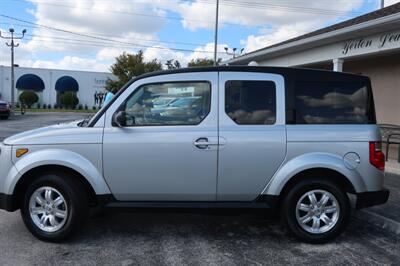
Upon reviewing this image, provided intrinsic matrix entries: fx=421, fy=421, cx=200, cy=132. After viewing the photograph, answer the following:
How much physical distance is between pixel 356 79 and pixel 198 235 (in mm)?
2613

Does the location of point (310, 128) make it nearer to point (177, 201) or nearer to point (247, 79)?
point (247, 79)

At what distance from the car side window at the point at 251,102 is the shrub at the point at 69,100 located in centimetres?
4606

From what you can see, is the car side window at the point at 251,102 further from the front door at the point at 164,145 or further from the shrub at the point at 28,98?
the shrub at the point at 28,98

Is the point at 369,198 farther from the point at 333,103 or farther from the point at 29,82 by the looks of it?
the point at 29,82

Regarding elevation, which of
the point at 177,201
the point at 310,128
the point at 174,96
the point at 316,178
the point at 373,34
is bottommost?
the point at 177,201

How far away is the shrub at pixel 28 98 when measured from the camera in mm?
45625

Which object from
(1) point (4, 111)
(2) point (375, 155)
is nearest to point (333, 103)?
(2) point (375, 155)

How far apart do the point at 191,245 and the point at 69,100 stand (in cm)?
4656

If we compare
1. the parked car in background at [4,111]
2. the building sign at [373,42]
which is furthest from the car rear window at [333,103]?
the parked car in background at [4,111]

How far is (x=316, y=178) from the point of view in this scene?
15.7 ft

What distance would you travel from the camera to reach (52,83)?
48938mm

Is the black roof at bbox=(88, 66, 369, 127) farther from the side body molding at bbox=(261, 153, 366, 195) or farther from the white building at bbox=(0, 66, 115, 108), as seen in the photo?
the white building at bbox=(0, 66, 115, 108)

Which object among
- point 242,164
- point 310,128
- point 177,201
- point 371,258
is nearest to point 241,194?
point 242,164

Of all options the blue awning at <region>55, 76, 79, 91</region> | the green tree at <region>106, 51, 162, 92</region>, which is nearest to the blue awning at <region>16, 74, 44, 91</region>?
the blue awning at <region>55, 76, 79, 91</region>
